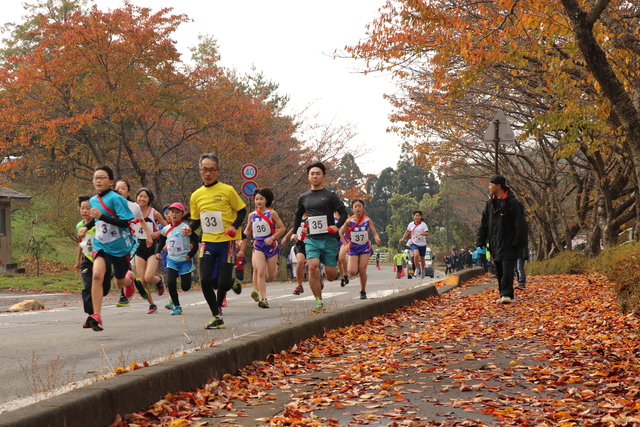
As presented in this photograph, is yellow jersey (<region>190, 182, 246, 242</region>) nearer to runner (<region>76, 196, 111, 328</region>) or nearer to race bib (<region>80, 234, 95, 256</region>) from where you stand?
runner (<region>76, 196, 111, 328</region>)

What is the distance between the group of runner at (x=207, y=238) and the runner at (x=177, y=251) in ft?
0.05

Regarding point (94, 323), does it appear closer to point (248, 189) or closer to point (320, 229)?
point (320, 229)

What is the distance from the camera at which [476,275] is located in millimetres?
22781

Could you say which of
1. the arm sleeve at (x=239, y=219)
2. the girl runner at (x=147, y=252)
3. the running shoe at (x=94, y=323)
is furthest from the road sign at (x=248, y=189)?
the running shoe at (x=94, y=323)

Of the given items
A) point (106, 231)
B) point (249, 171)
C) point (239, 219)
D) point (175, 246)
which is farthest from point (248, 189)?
point (106, 231)

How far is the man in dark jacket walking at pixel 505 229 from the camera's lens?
37.3 ft

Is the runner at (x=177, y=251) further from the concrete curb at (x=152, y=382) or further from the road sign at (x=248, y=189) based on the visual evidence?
the road sign at (x=248, y=189)

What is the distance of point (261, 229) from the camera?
1104 cm

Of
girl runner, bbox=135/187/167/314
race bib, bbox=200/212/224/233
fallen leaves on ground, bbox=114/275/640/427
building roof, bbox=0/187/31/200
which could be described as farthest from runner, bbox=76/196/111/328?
building roof, bbox=0/187/31/200

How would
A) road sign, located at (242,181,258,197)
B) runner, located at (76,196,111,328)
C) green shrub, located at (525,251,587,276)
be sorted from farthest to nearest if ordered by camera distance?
green shrub, located at (525,251,587,276) → road sign, located at (242,181,258,197) → runner, located at (76,196,111,328)

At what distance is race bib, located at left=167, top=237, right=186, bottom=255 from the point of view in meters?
10.3

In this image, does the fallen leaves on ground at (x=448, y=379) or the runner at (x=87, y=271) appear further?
the runner at (x=87, y=271)

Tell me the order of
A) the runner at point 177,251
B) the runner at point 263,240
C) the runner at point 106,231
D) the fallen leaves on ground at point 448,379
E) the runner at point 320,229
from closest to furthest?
1. the fallen leaves on ground at point 448,379
2. the runner at point 106,231
3. the runner at point 320,229
4. the runner at point 177,251
5. the runner at point 263,240

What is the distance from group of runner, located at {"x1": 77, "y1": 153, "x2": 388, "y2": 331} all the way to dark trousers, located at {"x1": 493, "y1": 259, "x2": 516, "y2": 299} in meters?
2.30
